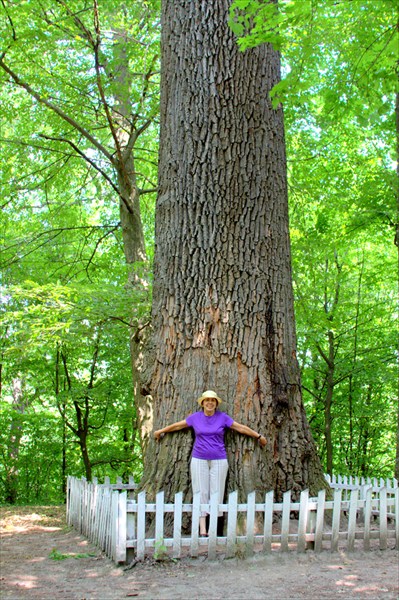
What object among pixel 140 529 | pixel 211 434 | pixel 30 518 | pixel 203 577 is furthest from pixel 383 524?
pixel 30 518

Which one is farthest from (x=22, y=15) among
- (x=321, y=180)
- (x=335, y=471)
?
(x=335, y=471)

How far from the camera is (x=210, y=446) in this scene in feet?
18.4

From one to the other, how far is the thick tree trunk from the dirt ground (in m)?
0.83

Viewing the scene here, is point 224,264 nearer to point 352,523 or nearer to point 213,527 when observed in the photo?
point 213,527

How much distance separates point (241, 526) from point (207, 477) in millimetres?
549

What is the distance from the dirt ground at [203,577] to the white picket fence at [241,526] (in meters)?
0.12

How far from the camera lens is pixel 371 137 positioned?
49.0 feet

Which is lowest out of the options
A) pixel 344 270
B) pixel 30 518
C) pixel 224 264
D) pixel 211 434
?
pixel 30 518

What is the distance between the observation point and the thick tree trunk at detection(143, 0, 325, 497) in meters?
5.80

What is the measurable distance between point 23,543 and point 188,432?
263 centimetres

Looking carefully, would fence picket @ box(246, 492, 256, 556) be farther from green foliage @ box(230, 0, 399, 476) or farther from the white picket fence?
green foliage @ box(230, 0, 399, 476)

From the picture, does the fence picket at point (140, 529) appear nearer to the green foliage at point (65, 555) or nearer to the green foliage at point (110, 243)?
the green foliage at point (65, 555)

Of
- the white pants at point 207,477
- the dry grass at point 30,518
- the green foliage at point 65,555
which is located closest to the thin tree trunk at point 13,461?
the dry grass at point 30,518

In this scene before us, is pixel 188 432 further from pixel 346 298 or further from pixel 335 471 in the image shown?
pixel 335 471
